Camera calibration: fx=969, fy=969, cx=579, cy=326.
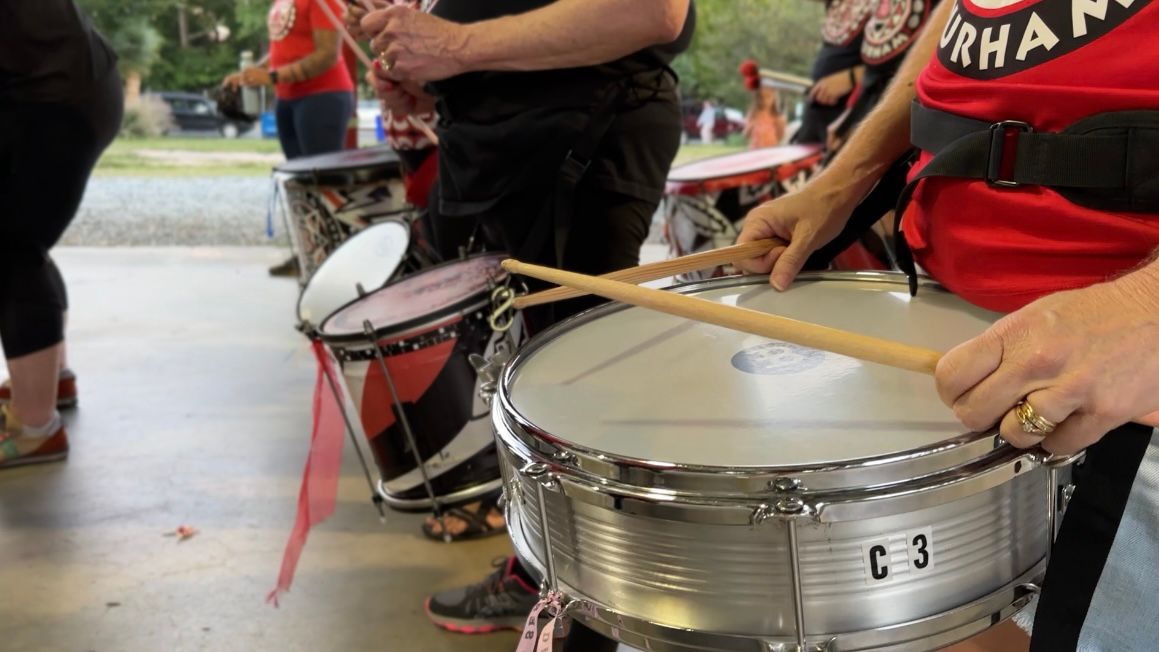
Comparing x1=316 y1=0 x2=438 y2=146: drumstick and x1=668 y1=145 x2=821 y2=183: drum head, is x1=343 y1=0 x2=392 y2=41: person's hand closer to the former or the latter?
x1=316 y1=0 x2=438 y2=146: drumstick

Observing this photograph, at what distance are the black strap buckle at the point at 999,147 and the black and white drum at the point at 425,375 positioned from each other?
98 cm

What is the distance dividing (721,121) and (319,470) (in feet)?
10.8

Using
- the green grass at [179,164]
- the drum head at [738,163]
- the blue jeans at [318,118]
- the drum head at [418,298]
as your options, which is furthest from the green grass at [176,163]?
the drum head at [418,298]

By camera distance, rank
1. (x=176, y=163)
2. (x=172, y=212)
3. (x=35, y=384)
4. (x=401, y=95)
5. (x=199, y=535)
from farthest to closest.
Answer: (x=172, y=212)
(x=176, y=163)
(x=35, y=384)
(x=199, y=535)
(x=401, y=95)

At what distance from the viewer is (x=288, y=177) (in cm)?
301

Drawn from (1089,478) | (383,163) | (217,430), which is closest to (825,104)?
(383,163)

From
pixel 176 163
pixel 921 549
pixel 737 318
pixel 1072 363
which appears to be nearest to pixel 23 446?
pixel 737 318

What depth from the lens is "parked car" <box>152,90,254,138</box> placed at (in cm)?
461

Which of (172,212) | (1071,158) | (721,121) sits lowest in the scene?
(172,212)

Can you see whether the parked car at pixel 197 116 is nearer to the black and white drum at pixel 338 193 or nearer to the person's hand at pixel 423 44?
the black and white drum at pixel 338 193

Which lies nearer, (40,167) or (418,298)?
(418,298)

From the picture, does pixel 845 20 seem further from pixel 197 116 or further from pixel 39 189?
pixel 197 116

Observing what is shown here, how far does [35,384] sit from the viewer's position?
8.05 feet

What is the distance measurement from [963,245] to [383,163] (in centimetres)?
232
